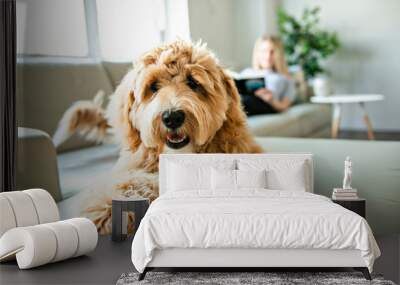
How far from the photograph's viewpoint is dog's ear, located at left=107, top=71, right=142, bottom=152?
6176 mm

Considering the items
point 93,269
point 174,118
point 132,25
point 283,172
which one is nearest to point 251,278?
point 93,269

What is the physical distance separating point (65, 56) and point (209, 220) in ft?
8.23

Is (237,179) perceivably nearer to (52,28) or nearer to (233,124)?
(233,124)

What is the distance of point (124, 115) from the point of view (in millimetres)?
6199

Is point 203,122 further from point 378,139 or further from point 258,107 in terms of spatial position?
point 378,139

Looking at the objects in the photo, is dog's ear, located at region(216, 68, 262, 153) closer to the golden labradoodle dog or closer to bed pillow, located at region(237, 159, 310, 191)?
the golden labradoodle dog

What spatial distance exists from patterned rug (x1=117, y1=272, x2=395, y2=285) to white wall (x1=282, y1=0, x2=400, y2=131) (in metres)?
1.82

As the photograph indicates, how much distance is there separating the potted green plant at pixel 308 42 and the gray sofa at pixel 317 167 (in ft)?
1.88

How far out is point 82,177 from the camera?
627 centimetres

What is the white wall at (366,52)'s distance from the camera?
596 cm

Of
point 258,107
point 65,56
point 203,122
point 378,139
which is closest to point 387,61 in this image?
point 378,139

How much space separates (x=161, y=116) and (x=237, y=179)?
0.90 metres

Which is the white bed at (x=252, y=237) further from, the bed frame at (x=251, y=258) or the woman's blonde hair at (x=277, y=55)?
the woman's blonde hair at (x=277, y=55)

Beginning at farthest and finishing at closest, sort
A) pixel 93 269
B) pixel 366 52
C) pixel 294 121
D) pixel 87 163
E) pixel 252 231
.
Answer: pixel 87 163, pixel 294 121, pixel 366 52, pixel 93 269, pixel 252 231
